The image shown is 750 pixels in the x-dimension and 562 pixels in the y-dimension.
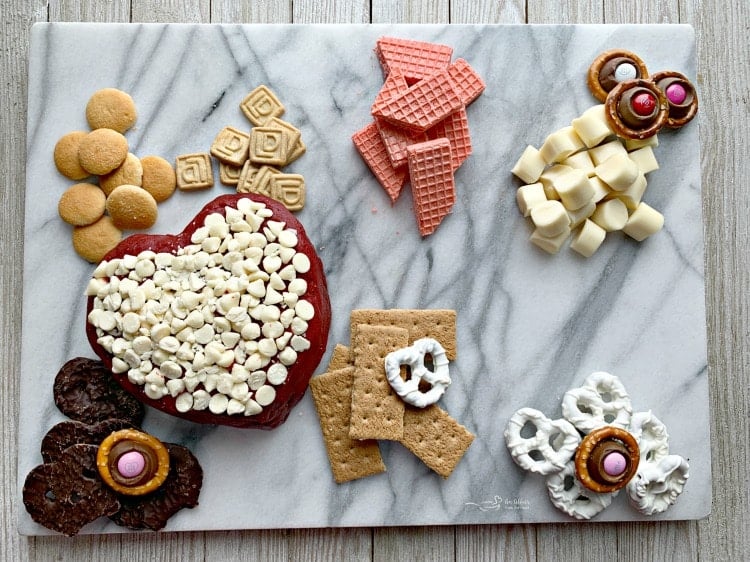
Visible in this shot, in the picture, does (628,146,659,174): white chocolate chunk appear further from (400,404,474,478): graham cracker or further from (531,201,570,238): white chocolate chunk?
(400,404,474,478): graham cracker

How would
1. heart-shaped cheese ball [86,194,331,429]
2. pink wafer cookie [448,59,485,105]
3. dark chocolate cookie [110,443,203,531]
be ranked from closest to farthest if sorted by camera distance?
heart-shaped cheese ball [86,194,331,429]
dark chocolate cookie [110,443,203,531]
pink wafer cookie [448,59,485,105]

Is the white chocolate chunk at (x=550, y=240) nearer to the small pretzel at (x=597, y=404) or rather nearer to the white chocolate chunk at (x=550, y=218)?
the white chocolate chunk at (x=550, y=218)

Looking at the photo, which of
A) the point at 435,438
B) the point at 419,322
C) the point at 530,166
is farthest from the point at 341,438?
the point at 530,166

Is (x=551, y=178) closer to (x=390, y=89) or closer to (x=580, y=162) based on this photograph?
(x=580, y=162)

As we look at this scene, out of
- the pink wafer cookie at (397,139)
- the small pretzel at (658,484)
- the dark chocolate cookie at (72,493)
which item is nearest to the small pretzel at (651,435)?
the small pretzel at (658,484)

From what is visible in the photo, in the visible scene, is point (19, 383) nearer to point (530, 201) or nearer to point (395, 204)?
point (395, 204)

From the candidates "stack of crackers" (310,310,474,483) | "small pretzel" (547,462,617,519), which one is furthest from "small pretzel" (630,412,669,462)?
"stack of crackers" (310,310,474,483)

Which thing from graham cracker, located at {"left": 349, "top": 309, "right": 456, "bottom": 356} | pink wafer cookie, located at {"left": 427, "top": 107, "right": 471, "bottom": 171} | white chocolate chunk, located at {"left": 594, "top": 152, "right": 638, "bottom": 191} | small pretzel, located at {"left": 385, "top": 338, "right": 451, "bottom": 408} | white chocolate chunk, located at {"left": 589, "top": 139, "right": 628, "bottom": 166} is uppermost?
pink wafer cookie, located at {"left": 427, "top": 107, "right": 471, "bottom": 171}
